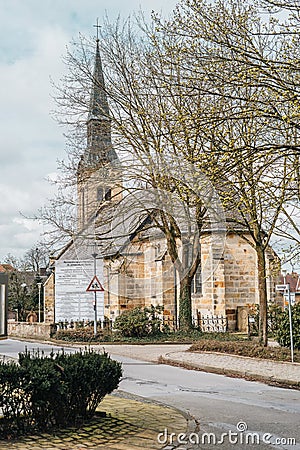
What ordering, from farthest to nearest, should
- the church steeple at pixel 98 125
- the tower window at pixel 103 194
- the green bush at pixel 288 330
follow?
the church steeple at pixel 98 125
the tower window at pixel 103 194
the green bush at pixel 288 330

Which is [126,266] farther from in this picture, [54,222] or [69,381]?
[54,222]

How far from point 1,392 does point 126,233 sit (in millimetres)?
5874

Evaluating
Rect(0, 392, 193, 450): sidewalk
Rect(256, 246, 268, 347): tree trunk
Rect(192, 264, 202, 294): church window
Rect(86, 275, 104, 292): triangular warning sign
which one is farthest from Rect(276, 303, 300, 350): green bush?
Rect(192, 264, 202, 294): church window

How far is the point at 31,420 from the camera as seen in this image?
6.46m

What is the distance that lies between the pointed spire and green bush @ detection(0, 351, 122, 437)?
15468 millimetres

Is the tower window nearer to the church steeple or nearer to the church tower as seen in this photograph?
the church tower

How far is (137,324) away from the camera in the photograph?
22609 mm

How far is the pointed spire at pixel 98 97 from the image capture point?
70.1 ft

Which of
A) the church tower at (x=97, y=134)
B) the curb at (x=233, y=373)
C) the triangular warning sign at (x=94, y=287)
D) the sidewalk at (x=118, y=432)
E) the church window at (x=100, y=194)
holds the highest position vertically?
the church tower at (x=97, y=134)

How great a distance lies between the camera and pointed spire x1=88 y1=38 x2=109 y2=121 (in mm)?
21359

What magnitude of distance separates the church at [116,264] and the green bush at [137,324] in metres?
1.05

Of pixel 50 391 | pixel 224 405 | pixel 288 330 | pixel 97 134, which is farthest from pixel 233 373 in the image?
pixel 97 134

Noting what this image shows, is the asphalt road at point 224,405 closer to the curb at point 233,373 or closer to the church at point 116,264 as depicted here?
the curb at point 233,373

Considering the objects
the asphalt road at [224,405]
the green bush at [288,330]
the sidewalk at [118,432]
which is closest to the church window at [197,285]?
the green bush at [288,330]
